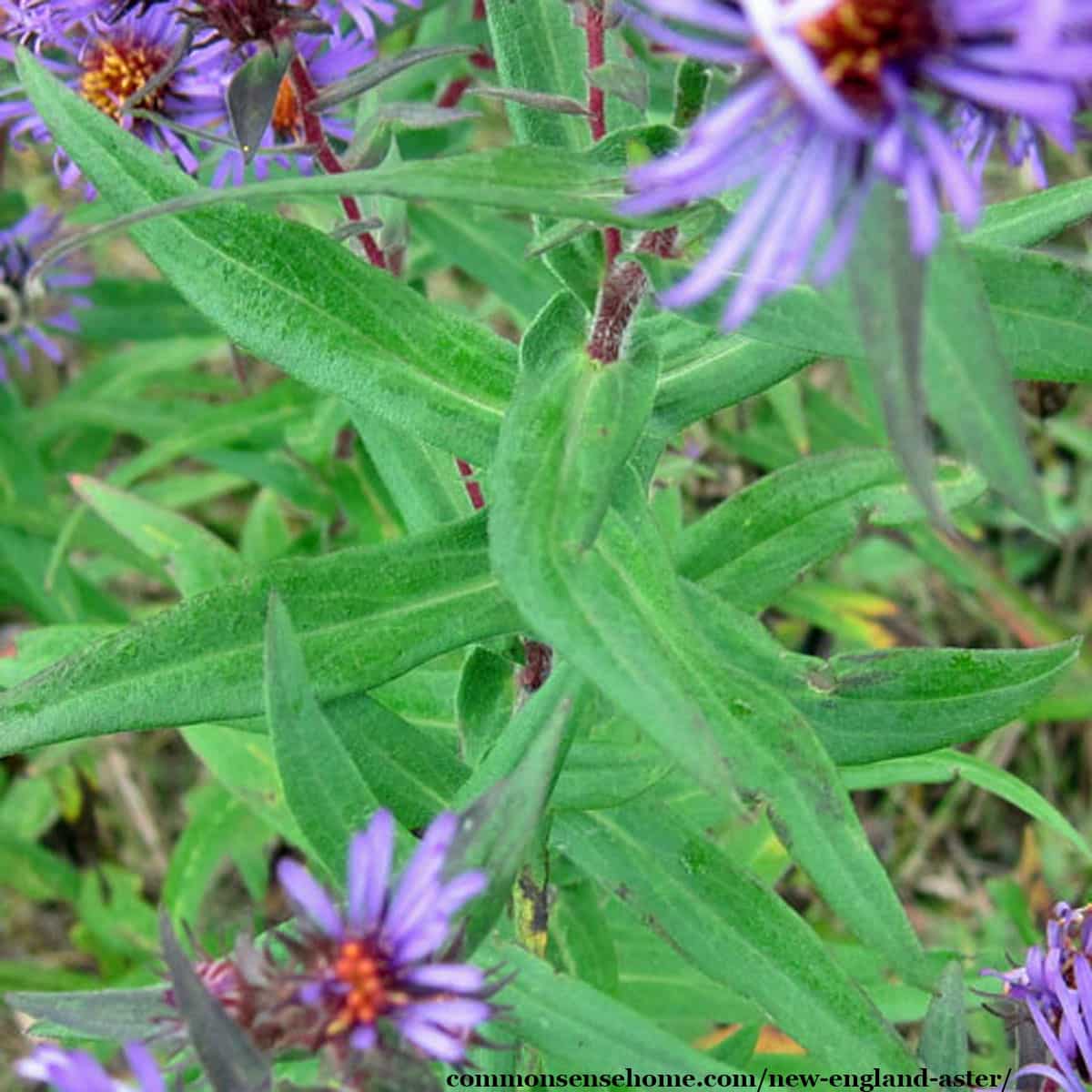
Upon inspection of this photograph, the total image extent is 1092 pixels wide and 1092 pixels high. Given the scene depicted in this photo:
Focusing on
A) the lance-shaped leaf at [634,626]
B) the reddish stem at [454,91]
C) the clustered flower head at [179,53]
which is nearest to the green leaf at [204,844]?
the clustered flower head at [179,53]

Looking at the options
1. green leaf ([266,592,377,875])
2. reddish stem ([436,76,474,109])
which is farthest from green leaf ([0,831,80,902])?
green leaf ([266,592,377,875])

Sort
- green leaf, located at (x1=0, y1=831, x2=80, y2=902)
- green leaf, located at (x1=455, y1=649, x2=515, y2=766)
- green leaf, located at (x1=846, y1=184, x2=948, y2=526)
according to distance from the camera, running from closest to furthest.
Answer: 1. green leaf, located at (x1=846, y1=184, x2=948, y2=526)
2. green leaf, located at (x1=455, y1=649, x2=515, y2=766)
3. green leaf, located at (x1=0, y1=831, x2=80, y2=902)

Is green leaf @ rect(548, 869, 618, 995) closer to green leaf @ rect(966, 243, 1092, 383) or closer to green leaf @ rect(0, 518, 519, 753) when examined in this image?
green leaf @ rect(0, 518, 519, 753)

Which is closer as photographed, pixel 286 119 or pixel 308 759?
pixel 308 759

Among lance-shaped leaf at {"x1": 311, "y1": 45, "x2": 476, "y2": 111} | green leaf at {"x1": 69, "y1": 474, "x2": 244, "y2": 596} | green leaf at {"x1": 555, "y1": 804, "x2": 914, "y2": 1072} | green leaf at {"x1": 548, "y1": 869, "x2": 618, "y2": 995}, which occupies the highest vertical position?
lance-shaped leaf at {"x1": 311, "y1": 45, "x2": 476, "y2": 111}

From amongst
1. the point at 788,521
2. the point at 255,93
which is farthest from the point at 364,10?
the point at 788,521

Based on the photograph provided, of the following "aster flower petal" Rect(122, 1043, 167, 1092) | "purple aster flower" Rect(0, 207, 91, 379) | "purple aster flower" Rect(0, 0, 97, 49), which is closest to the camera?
"aster flower petal" Rect(122, 1043, 167, 1092)

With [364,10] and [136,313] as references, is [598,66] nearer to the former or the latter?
[364,10]
